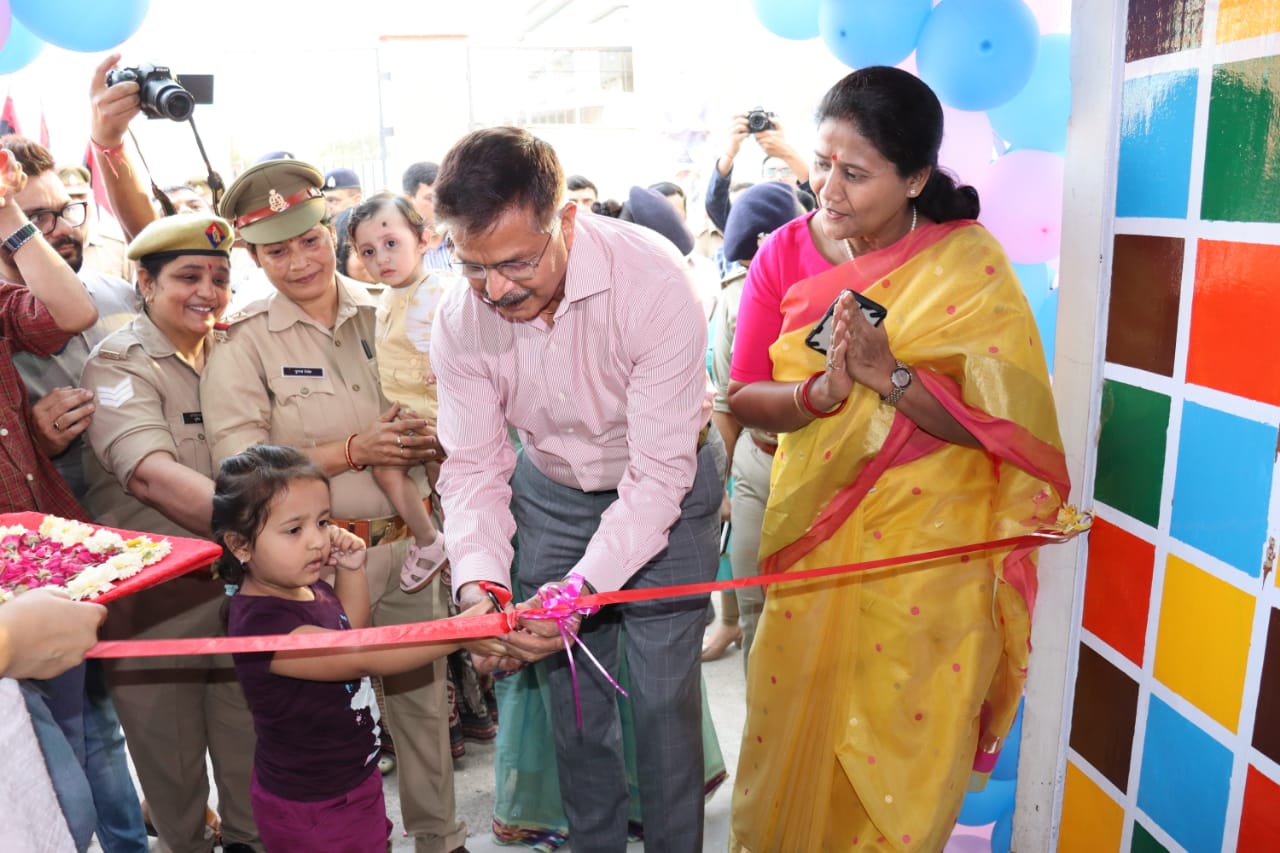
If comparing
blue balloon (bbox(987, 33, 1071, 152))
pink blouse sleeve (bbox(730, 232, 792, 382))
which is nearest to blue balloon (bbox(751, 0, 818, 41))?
blue balloon (bbox(987, 33, 1071, 152))

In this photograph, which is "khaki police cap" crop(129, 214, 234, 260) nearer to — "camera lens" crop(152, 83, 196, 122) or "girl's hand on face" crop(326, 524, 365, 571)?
"camera lens" crop(152, 83, 196, 122)

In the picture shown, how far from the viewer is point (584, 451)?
206 cm

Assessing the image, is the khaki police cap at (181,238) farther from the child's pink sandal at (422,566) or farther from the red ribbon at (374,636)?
the red ribbon at (374,636)

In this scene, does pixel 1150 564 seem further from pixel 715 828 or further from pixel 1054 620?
pixel 715 828

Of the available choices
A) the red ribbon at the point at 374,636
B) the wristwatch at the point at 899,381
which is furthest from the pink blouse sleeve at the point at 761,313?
the red ribbon at the point at 374,636

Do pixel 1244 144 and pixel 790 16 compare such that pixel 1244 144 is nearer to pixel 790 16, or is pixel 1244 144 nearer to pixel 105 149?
pixel 790 16

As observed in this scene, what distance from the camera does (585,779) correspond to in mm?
2252

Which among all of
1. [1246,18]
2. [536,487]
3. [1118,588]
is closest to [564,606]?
[536,487]

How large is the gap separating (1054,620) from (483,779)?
178 cm

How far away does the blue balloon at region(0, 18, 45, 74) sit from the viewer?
3.09m

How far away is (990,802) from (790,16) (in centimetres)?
231

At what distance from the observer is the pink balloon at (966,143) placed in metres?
2.65

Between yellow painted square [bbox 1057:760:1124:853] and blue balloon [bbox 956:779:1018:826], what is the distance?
0.22m

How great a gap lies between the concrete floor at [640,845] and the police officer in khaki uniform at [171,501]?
0.55 metres
